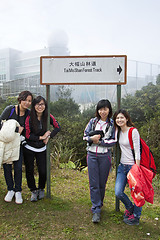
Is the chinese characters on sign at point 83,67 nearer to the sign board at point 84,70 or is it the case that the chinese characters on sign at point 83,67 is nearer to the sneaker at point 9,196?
the sign board at point 84,70

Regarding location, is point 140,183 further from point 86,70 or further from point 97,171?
point 86,70

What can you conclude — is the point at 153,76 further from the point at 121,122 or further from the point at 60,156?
the point at 121,122

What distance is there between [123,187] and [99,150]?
0.59 meters

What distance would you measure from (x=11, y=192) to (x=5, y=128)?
1.09 metres

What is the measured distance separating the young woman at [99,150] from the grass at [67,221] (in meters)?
0.23

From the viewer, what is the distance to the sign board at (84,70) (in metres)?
3.44

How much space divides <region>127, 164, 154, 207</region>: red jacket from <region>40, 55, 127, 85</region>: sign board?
130cm

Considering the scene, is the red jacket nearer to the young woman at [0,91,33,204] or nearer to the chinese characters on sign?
the chinese characters on sign

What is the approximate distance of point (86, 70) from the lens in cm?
352

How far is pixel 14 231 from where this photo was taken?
9.82 ft

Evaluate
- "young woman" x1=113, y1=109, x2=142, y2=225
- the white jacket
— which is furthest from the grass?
the white jacket

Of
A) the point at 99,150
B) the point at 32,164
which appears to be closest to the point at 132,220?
the point at 99,150

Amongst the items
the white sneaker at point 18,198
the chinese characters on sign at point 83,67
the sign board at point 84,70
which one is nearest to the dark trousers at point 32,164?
the white sneaker at point 18,198

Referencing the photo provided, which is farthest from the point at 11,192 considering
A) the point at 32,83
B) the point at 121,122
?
the point at 32,83
